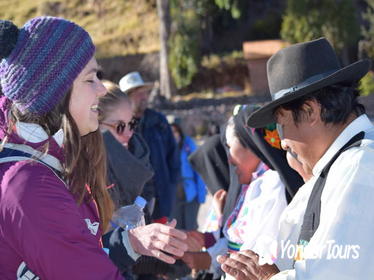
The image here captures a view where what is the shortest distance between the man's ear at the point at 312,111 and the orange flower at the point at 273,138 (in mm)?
903

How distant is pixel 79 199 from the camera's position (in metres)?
1.90

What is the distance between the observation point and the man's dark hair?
2.07 meters

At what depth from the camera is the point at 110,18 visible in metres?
32.9

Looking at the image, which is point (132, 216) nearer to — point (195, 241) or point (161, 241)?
point (161, 241)

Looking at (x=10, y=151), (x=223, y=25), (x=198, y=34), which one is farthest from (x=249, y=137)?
(x=223, y=25)

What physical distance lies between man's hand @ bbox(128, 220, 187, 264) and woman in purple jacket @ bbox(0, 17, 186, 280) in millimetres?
281

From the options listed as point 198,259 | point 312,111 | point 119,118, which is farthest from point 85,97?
point 119,118

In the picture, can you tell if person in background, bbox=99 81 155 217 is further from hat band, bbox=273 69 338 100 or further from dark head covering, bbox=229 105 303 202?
hat band, bbox=273 69 338 100

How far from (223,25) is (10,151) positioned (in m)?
23.1

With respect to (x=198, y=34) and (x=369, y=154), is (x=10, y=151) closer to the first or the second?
(x=369, y=154)

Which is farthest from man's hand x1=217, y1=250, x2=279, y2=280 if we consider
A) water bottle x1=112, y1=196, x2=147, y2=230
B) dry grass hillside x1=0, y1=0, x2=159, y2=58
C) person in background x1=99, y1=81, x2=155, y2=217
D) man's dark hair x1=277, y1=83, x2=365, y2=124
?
dry grass hillside x1=0, y1=0, x2=159, y2=58

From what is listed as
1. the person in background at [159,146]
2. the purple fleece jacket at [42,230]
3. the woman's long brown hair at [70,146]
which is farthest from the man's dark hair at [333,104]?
the person in background at [159,146]

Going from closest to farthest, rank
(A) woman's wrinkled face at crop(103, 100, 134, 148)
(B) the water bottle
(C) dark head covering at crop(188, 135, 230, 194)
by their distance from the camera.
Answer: (B) the water bottle < (A) woman's wrinkled face at crop(103, 100, 134, 148) < (C) dark head covering at crop(188, 135, 230, 194)

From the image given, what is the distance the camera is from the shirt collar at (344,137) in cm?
203
